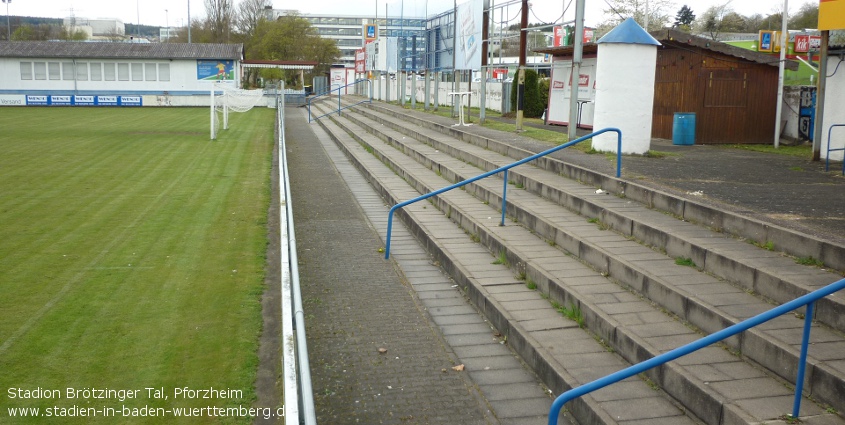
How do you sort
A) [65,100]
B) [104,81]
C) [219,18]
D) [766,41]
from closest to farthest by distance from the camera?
[766,41] → [65,100] → [104,81] → [219,18]

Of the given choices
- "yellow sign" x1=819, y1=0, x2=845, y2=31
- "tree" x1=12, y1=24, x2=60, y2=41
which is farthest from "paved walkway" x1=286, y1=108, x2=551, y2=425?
"tree" x1=12, y1=24, x2=60, y2=41

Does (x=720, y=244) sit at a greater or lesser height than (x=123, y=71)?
lesser

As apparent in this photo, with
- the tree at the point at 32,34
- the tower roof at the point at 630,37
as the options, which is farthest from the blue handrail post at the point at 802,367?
the tree at the point at 32,34

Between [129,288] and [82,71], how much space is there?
48.9m

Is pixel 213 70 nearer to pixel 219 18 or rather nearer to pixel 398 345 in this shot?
pixel 219 18

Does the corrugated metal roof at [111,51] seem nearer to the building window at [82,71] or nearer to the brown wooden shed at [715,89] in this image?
the building window at [82,71]

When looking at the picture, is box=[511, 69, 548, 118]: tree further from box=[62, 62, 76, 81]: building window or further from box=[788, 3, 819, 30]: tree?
box=[62, 62, 76, 81]: building window

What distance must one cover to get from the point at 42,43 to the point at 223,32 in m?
35.8

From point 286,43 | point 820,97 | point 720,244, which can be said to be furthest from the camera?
point 286,43

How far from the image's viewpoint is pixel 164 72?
174 ft

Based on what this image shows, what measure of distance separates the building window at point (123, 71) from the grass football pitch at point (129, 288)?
34782mm

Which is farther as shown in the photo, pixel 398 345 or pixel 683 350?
pixel 398 345

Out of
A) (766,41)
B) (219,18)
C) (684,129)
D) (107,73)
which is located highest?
(219,18)

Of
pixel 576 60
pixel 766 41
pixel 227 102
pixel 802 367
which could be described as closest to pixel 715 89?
pixel 576 60
